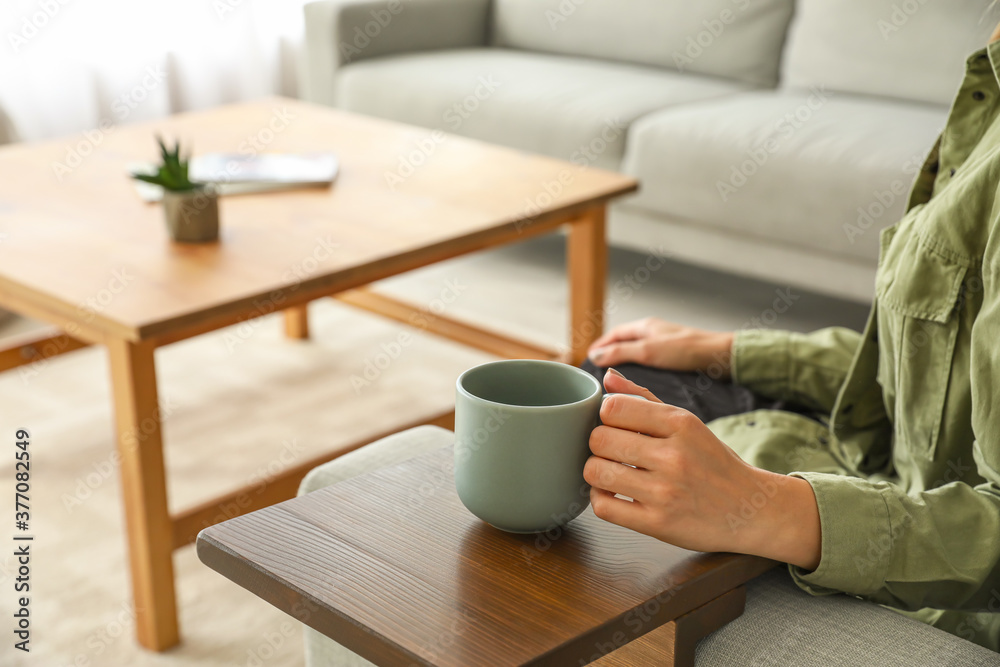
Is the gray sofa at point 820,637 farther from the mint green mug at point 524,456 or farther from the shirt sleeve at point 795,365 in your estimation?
the shirt sleeve at point 795,365

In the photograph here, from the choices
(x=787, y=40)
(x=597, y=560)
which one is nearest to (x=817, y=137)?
(x=787, y=40)

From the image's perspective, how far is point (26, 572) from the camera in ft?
5.38

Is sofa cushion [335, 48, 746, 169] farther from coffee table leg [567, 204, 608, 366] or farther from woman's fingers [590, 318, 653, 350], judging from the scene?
woman's fingers [590, 318, 653, 350]

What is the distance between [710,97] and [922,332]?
6.79ft

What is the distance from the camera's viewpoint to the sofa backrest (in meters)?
2.95

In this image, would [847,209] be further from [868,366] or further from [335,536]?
[335,536]

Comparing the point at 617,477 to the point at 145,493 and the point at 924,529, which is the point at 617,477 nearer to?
the point at 924,529

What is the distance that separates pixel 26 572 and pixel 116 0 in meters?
2.30

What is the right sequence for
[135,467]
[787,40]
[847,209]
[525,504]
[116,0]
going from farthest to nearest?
[116,0]
[787,40]
[847,209]
[135,467]
[525,504]

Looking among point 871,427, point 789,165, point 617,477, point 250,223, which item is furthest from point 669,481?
point 789,165

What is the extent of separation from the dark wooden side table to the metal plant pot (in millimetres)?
977

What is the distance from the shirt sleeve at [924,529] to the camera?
→ 704 millimetres

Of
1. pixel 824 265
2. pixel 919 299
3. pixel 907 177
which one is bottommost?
pixel 824 265

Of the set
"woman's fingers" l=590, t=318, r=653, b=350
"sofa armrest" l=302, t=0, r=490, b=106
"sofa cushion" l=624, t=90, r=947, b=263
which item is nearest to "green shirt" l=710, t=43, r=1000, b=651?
"woman's fingers" l=590, t=318, r=653, b=350
